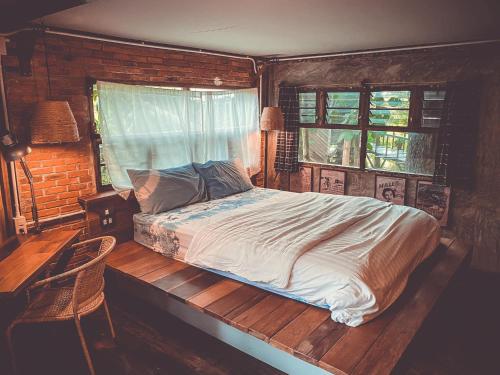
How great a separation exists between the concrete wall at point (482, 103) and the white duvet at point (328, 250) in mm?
1091

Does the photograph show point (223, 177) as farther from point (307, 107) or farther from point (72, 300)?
point (72, 300)

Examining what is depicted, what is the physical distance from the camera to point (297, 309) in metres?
2.49

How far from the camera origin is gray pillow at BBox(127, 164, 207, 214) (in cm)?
367

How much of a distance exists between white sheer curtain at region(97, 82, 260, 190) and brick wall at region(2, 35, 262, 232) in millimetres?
158

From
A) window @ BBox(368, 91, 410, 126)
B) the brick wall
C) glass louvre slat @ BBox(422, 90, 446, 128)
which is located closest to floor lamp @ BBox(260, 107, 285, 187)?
window @ BBox(368, 91, 410, 126)

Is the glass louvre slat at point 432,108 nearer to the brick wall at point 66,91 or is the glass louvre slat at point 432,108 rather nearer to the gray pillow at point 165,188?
the gray pillow at point 165,188

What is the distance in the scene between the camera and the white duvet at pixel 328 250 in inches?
91.8

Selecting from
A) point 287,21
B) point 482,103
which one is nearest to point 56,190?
point 287,21

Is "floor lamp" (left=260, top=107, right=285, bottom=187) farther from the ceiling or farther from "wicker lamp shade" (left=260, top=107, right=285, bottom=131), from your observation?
the ceiling

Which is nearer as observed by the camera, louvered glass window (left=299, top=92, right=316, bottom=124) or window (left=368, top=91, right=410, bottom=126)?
window (left=368, top=91, right=410, bottom=126)

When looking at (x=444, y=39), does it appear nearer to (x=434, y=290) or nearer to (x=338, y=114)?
(x=338, y=114)

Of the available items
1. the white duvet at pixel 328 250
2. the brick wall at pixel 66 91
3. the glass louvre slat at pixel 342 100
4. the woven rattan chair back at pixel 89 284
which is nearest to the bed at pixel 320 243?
the white duvet at pixel 328 250

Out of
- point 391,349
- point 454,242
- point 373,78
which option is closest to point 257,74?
point 373,78

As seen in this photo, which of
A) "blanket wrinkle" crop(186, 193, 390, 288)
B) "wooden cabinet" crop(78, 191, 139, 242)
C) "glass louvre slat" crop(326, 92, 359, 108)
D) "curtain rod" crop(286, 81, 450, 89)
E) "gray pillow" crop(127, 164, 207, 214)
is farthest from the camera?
"glass louvre slat" crop(326, 92, 359, 108)
